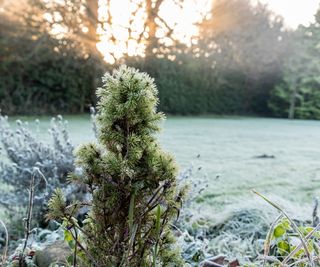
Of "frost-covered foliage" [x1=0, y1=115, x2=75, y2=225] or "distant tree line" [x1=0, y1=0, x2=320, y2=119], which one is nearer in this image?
"frost-covered foliage" [x1=0, y1=115, x2=75, y2=225]

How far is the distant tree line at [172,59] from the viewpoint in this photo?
12828 mm

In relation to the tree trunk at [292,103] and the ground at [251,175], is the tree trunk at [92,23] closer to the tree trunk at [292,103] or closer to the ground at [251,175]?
the ground at [251,175]

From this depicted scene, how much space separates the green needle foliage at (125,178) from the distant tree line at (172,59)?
11.2 m

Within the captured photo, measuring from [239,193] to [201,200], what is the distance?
1.42ft

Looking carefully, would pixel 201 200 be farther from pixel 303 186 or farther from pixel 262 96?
pixel 262 96

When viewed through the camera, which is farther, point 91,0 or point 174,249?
point 91,0

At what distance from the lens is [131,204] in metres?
0.74

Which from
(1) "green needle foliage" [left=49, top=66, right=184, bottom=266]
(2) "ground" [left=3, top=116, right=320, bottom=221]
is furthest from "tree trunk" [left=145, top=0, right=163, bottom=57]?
(1) "green needle foliage" [left=49, top=66, right=184, bottom=266]

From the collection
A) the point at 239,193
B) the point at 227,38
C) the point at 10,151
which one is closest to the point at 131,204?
the point at 10,151

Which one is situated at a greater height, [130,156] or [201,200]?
[130,156]

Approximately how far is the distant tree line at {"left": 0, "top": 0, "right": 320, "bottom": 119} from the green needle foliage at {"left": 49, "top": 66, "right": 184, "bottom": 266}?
442 inches

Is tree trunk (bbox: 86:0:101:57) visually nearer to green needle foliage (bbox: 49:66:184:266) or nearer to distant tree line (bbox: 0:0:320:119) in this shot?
distant tree line (bbox: 0:0:320:119)

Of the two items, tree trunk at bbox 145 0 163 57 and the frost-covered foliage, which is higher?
tree trunk at bbox 145 0 163 57

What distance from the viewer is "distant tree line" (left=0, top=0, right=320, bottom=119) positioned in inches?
505
